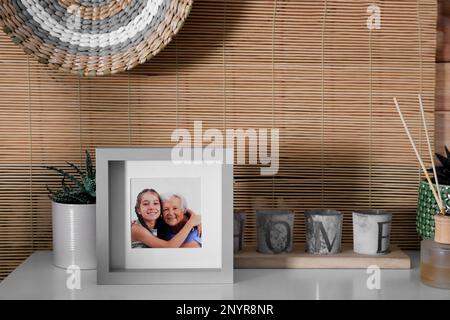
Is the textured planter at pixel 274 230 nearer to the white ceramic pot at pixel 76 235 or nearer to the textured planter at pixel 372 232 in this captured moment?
the textured planter at pixel 372 232

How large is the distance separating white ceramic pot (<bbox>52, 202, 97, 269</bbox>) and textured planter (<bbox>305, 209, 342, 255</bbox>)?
42 centimetres

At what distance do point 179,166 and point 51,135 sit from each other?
0.38 m

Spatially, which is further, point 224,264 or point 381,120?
point 381,120

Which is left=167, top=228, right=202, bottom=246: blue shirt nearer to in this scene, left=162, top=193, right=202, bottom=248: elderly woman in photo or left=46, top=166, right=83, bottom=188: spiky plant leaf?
left=162, top=193, right=202, bottom=248: elderly woman in photo

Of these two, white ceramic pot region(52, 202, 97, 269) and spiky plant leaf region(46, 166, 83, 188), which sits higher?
spiky plant leaf region(46, 166, 83, 188)

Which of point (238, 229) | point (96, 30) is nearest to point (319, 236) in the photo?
point (238, 229)

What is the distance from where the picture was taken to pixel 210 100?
143 cm

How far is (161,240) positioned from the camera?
3.93ft

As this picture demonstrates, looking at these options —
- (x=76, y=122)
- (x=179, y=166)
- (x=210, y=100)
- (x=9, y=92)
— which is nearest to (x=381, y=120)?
(x=210, y=100)

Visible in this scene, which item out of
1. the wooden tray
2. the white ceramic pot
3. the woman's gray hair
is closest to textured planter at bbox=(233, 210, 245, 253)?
the wooden tray

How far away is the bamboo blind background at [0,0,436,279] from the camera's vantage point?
4.65 feet

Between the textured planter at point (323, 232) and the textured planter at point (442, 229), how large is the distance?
0.20 m
